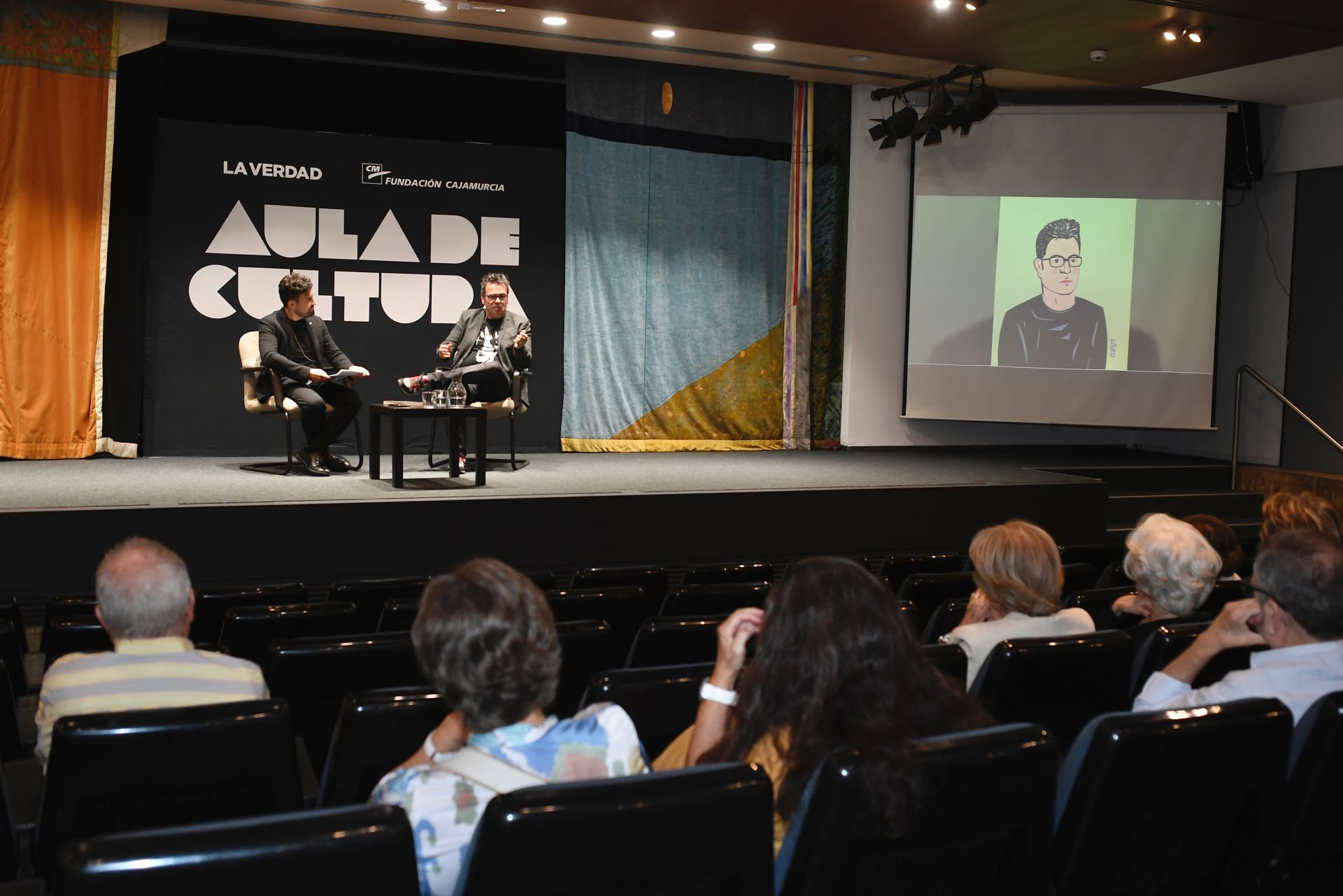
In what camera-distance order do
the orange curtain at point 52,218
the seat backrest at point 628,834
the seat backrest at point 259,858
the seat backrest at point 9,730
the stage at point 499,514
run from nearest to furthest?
the seat backrest at point 259,858
the seat backrest at point 628,834
the seat backrest at point 9,730
the stage at point 499,514
the orange curtain at point 52,218

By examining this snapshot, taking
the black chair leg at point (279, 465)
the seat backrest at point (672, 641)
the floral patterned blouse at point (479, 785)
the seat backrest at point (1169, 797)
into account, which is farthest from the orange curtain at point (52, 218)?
the seat backrest at point (1169, 797)

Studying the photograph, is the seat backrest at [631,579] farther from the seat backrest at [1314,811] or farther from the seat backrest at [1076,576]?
the seat backrest at [1314,811]

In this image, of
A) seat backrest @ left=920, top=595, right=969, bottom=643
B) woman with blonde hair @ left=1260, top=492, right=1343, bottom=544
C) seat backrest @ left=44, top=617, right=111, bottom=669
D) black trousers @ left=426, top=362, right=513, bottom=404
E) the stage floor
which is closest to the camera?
seat backrest @ left=44, top=617, right=111, bottom=669

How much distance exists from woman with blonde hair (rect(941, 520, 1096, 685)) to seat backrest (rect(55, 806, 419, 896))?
1.60 m

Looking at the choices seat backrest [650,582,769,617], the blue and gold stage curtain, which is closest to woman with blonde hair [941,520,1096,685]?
seat backrest [650,582,769,617]

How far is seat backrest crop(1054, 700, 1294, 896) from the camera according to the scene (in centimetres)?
161

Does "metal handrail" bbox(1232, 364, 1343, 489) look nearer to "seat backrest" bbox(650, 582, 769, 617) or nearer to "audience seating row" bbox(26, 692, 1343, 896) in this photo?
"seat backrest" bbox(650, 582, 769, 617)

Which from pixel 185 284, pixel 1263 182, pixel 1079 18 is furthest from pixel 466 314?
pixel 1263 182

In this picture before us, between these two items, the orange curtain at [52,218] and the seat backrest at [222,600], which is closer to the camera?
the seat backrest at [222,600]

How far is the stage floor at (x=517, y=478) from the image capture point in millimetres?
5254

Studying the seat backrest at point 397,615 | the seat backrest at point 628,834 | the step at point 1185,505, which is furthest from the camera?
the step at point 1185,505

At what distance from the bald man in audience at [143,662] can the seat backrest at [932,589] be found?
2068 mm

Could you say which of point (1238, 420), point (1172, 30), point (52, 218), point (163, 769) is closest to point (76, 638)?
point (163, 769)

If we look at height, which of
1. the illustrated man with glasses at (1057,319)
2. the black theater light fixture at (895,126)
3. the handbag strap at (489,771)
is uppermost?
the black theater light fixture at (895,126)
